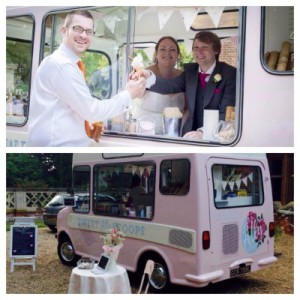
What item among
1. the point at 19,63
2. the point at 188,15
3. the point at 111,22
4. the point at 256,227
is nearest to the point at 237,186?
the point at 256,227

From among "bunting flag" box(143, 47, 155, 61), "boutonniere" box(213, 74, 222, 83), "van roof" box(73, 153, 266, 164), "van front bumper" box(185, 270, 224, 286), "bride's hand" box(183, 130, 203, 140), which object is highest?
"bunting flag" box(143, 47, 155, 61)

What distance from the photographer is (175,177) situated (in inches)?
132

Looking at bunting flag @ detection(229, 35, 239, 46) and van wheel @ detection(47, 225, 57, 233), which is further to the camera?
van wheel @ detection(47, 225, 57, 233)

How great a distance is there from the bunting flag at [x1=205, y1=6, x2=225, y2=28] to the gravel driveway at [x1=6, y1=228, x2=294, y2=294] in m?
1.48

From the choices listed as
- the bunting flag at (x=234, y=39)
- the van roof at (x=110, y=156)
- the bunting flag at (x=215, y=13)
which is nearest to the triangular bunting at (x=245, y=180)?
the van roof at (x=110, y=156)

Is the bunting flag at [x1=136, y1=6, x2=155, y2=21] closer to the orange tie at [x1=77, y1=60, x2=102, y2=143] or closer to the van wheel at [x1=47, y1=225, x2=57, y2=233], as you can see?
the orange tie at [x1=77, y1=60, x2=102, y2=143]

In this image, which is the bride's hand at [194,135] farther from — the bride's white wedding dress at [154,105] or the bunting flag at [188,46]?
the bunting flag at [188,46]

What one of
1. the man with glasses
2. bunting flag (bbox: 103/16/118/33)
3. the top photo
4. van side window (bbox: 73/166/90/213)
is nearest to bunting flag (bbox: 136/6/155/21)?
the top photo

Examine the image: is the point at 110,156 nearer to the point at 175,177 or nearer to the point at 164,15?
the point at 175,177

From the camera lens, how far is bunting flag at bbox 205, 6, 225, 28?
335 centimetres

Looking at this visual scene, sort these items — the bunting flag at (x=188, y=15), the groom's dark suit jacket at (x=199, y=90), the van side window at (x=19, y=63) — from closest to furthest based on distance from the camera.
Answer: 1. the groom's dark suit jacket at (x=199, y=90)
2. the bunting flag at (x=188, y=15)
3. the van side window at (x=19, y=63)

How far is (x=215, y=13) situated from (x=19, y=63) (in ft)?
4.91

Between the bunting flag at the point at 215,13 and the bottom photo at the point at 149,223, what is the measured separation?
875 millimetres

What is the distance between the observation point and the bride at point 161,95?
350 cm
